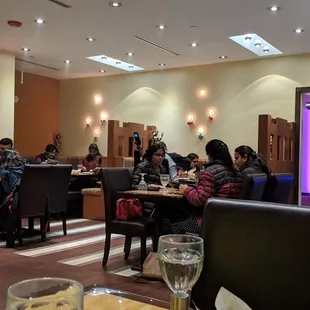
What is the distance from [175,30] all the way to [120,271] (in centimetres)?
404

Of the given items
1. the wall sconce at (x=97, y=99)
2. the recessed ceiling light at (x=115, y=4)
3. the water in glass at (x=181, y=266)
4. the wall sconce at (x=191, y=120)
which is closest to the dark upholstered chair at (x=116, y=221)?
the recessed ceiling light at (x=115, y=4)

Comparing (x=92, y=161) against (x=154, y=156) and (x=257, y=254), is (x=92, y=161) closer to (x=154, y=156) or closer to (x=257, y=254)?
(x=154, y=156)

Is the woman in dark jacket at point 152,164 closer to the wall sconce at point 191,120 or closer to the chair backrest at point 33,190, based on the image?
the chair backrest at point 33,190

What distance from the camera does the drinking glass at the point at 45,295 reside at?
2.35 ft

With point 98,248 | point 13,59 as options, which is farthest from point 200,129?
point 98,248

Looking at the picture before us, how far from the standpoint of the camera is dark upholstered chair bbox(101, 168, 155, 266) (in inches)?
154

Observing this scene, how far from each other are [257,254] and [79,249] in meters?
3.77

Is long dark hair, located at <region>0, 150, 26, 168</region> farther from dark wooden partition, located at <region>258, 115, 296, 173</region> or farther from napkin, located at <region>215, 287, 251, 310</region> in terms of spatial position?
napkin, located at <region>215, 287, 251, 310</region>

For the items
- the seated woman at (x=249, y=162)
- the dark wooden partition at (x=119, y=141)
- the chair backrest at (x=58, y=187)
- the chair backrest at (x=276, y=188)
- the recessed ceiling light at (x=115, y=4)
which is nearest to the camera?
the chair backrest at (x=276, y=188)

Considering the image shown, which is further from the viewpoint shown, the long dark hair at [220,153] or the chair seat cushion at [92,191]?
the chair seat cushion at [92,191]

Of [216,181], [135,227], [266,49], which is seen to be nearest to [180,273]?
[216,181]

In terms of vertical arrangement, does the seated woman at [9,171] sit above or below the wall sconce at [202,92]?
below

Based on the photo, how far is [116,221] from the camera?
405 cm

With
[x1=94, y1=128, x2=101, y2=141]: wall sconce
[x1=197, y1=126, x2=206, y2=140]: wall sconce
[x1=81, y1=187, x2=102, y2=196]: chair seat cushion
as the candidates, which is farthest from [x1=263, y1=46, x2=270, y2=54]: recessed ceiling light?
[x1=94, y1=128, x2=101, y2=141]: wall sconce
